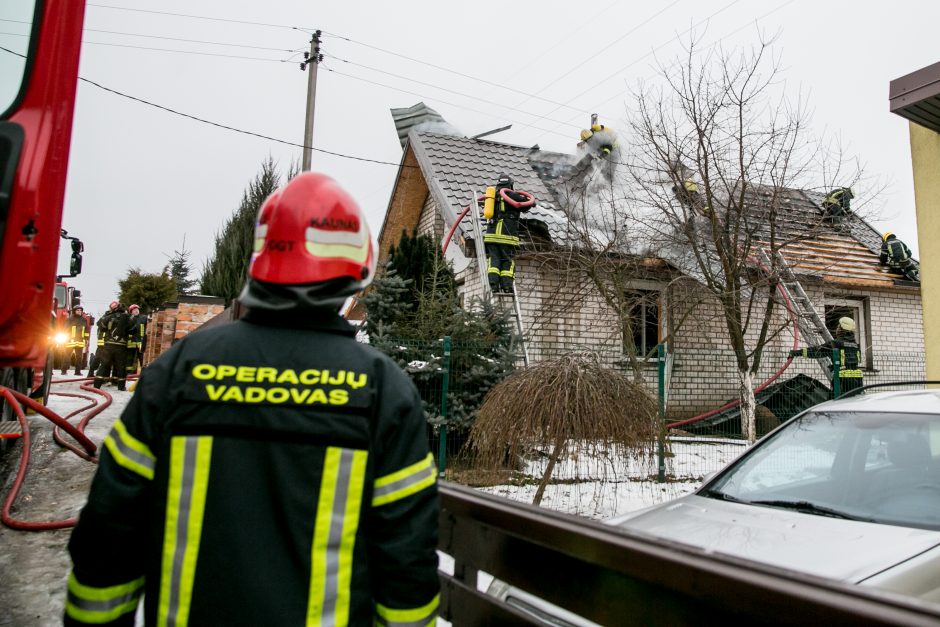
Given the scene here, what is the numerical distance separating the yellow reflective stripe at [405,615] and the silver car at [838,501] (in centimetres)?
121

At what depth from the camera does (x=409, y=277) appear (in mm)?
9594

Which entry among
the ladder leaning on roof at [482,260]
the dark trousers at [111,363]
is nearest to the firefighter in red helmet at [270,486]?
the ladder leaning on roof at [482,260]

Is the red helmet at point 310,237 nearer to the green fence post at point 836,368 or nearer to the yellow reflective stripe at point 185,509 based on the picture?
the yellow reflective stripe at point 185,509

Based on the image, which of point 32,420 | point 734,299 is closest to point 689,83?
point 734,299

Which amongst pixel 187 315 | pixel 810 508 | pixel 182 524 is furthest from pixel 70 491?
pixel 187 315

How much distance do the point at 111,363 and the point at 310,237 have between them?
14.0 m

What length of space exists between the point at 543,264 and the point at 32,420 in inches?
290

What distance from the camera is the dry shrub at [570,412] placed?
5277mm

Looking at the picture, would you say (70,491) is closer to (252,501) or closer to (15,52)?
(15,52)

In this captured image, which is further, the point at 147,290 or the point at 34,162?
the point at 147,290

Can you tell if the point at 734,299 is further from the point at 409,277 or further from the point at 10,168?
the point at 10,168

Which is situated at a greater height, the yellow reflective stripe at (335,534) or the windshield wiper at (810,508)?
the yellow reflective stripe at (335,534)

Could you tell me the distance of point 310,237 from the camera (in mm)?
1422

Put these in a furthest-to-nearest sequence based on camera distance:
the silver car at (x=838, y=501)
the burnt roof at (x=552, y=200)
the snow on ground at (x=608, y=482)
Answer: the burnt roof at (x=552, y=200) → the snow on ground at (x=608, y=482) → the silver car at (x=838, y=501)
